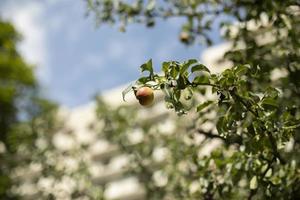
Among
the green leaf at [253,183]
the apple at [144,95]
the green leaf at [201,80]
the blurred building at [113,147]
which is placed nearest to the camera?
the apple at [144,95]

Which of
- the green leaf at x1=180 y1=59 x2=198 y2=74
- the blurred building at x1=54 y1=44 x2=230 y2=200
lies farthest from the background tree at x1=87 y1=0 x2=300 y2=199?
the blurred building at x1=54 y1=44 x2=230 y2=200

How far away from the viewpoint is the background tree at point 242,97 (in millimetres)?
2764

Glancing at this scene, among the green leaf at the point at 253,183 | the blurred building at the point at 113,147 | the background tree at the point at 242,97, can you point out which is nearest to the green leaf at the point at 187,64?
the background tree at the point at 242,97

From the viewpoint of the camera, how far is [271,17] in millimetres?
4480

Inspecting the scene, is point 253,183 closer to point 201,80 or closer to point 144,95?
point 201,80

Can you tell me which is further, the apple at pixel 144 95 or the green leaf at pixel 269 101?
the green leaf at pixel 269 101

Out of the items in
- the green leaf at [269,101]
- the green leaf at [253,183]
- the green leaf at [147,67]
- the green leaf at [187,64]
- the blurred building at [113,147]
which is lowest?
the green leaf at [253,183]

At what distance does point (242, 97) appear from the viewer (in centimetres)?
282

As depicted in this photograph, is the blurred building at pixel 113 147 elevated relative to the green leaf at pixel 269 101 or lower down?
elevated

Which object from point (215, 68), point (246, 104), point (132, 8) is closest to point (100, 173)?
point (215, 68)

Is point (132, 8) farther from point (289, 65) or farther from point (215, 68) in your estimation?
point (215, 68)

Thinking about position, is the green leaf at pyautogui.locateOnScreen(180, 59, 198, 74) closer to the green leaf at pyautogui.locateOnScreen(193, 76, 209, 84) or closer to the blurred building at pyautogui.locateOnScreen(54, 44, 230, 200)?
the green leaf at pyautogui.locateOnScreen(193, 76, 209, 84)

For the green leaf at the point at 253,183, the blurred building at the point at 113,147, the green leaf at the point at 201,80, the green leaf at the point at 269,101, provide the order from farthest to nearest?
the blurred building at the point at 113,147, the green leaf at the point at 253,183, the green leaf at the point at 269,101, the green leaf at the point at 201,80

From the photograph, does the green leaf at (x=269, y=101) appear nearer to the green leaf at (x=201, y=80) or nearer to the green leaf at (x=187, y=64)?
the green leaf at (x=201, y=80)
